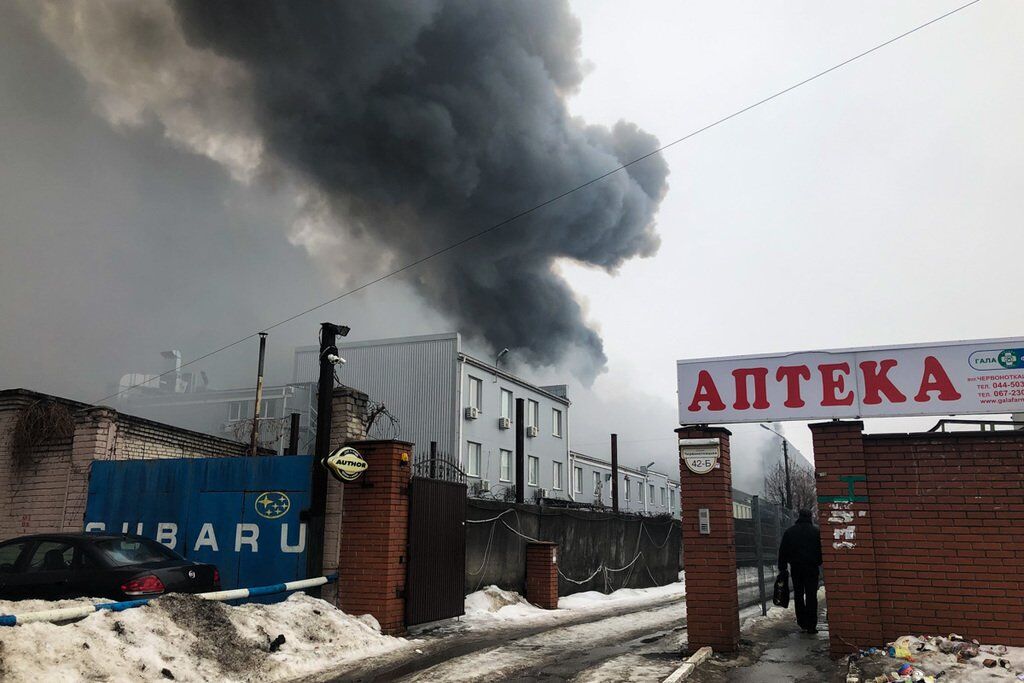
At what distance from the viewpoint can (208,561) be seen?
35.9 feet

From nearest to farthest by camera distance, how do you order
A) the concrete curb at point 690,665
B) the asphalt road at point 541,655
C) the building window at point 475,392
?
the concrete curb at point 690,665 < the asphalt road at point 541,655 < the building window at point 475,392

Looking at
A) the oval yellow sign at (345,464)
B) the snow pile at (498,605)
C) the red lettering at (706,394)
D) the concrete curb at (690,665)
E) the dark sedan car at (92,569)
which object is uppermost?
the red lettering at (706,394)

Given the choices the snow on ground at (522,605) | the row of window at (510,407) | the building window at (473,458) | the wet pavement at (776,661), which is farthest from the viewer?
the row of window at (510,407)

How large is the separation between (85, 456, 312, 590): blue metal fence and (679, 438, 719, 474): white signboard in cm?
539

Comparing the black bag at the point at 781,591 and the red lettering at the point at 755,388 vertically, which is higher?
the red lettering at the point at 755,388

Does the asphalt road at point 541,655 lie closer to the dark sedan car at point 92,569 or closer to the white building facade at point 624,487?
the dark sedan car at point 92,569

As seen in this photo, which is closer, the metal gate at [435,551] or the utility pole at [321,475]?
the utility pole at [321,475]

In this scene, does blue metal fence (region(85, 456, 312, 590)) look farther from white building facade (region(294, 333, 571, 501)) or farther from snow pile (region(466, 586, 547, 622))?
white building facade (region(294, 333, 571, 501))

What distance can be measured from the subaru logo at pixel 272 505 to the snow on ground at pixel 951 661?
7.59 meters

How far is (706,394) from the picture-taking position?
8.91 metres

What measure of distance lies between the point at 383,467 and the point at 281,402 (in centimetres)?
2545

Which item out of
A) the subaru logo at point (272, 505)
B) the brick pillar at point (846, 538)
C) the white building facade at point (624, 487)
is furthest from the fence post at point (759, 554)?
the white building facade at point (624, 487)

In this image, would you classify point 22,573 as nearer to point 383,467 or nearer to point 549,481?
point 383,467

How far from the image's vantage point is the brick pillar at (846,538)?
25.1ft
